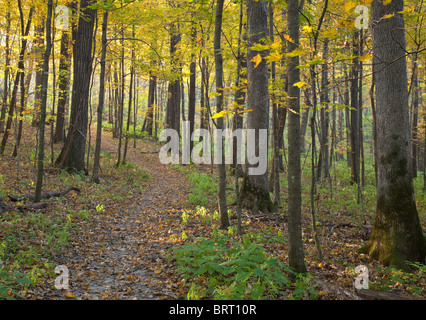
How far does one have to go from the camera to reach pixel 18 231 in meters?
5.04

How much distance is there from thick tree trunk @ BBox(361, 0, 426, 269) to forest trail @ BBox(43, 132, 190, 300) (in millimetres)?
3987

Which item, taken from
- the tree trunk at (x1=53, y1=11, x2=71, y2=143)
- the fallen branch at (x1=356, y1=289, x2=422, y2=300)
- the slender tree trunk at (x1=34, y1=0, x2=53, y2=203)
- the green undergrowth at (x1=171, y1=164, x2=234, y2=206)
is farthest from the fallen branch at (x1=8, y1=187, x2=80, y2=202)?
the fallen branch at (x1=356, y1=289, x2=422, y2=300)

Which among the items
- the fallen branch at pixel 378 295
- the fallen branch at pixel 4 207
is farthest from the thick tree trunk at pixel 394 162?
the fallen branch at pixel 4 207

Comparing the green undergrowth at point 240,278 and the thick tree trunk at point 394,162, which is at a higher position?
the thick tree trunk at point 394,162

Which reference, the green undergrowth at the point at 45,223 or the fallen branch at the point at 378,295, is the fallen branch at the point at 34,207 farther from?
the fallen branch at the point at 378,295

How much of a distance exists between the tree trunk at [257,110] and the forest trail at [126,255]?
2.28 metres

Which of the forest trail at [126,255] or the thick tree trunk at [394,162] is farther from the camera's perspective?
the thick tree trunk at [394,162]

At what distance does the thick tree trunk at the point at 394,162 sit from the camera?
4.96 metres

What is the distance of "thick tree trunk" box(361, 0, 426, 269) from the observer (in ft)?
16.3

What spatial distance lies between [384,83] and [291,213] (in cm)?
333

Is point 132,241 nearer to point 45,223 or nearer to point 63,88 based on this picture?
point 45,223
